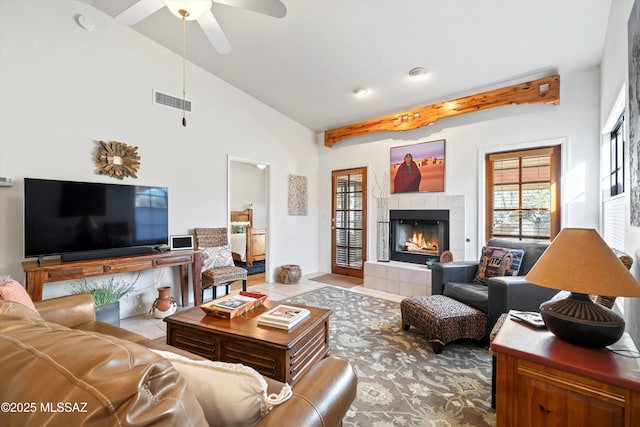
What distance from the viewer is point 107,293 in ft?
9.43

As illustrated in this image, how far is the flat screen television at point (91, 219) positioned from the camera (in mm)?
2598

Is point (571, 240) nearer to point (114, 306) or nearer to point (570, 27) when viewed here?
point (570, 27)

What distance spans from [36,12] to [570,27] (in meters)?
5.00

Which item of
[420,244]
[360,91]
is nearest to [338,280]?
[420,244]

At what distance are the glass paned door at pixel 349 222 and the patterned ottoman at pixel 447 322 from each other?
2.60 meters

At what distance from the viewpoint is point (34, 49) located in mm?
2715

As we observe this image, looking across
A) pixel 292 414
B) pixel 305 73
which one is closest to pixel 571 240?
pixel 292 414

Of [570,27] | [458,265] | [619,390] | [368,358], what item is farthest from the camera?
[458,265]

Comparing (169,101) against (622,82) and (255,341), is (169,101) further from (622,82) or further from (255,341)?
(622,82)

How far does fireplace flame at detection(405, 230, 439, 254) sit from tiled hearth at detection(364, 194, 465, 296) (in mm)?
272

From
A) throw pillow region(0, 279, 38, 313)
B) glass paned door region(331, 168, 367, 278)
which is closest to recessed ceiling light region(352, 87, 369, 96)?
glass paned door region(331, 168, 367, 278)

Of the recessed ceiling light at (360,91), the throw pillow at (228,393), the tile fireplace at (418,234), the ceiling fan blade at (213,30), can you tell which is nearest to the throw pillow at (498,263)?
the tile fireplace at (418,234)

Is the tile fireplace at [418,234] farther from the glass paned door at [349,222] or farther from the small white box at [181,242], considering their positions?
the small white box at [181,242]

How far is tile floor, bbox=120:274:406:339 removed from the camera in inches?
116
